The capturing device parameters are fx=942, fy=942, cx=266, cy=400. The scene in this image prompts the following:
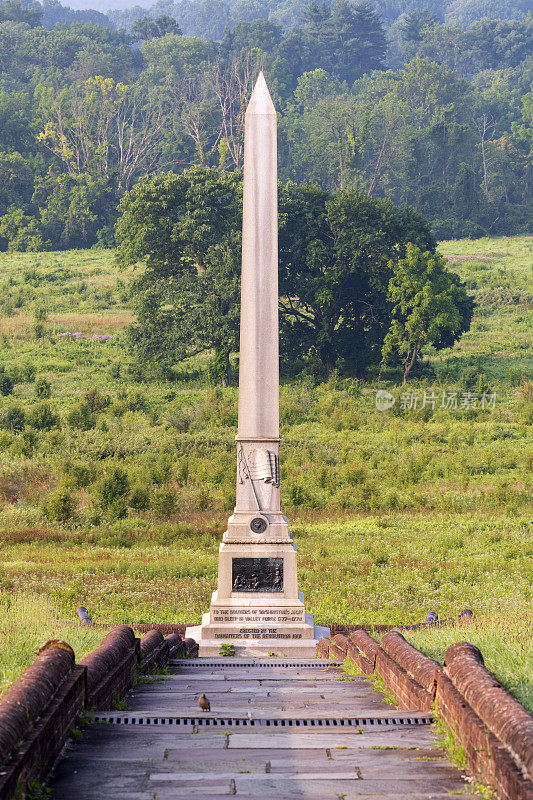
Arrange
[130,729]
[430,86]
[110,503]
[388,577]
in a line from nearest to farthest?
1. [130,729]
2. [388,577]
3. [110,503]
4. [430,86]

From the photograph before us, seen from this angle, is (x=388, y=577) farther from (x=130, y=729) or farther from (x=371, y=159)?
(x=371, y=159)

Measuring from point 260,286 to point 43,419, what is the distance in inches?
1064

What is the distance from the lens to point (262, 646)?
1193 cm

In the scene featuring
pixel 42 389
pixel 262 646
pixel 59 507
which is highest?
pixel 262 646

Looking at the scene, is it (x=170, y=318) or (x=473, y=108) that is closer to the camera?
(x=170, y=318)

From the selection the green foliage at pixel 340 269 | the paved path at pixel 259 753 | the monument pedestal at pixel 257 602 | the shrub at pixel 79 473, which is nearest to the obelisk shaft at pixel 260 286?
the monument pedestal at pixel 257 602

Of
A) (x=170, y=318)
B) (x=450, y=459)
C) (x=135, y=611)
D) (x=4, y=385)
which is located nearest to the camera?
(x=135, y=611)

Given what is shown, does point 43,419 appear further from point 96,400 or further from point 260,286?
point 260,286

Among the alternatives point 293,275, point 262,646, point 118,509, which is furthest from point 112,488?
point 293,275

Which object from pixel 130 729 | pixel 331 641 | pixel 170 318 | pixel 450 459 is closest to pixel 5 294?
pixel 170 318

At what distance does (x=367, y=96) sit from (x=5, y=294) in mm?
51787

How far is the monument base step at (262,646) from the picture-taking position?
38.6 ft

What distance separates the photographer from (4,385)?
43812mm

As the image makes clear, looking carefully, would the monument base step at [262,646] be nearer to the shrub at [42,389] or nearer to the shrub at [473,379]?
the shrub at [42,389]
